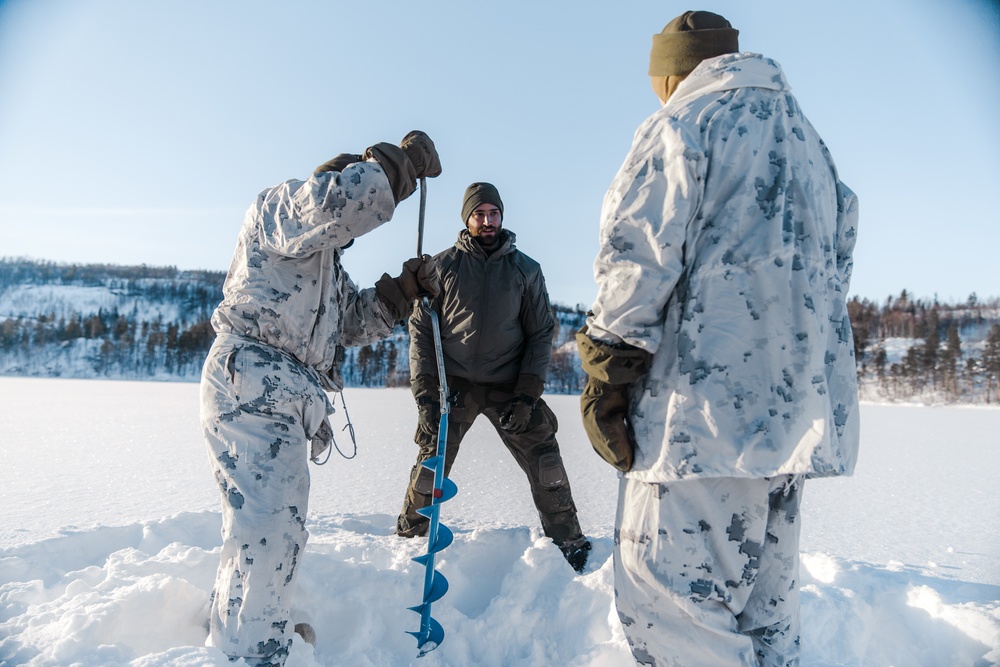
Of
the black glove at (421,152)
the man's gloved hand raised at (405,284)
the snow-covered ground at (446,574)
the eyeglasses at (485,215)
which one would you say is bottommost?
the snow-covered ground at (446,574)

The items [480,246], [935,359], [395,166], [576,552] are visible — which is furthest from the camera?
[935,359]

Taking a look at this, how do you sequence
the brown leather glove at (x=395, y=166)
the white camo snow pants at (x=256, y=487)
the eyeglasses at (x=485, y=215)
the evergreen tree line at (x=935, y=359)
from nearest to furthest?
1. the white camo snow pants at (x=256, y=487)
2. the brown leather glove at (x=395, y=166)
3. the eyeglasses at (x=485, y=215)
4. the evergreen tree line at (x=935, y=359)

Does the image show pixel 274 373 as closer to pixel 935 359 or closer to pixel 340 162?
pixel 340 162

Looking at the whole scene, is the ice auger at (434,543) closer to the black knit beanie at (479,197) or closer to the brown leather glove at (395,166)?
the brown leather glove at (395,166)

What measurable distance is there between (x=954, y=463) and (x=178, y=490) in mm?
8886

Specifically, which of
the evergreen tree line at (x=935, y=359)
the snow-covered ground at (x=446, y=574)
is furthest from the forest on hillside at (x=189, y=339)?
the snow-covered ground at (x=446, y=574)

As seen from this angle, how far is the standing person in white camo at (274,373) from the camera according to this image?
2.01 m

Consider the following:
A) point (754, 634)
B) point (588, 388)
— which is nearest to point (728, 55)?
point (588, 388)

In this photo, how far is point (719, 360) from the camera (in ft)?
4.95

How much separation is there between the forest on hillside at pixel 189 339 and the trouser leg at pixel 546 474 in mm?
46880

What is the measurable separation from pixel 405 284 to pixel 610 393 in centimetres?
118

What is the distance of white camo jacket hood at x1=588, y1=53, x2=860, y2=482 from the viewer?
1.48 metres

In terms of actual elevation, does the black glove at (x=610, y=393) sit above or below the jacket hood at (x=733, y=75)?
below

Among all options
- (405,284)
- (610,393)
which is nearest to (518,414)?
(405,284)
